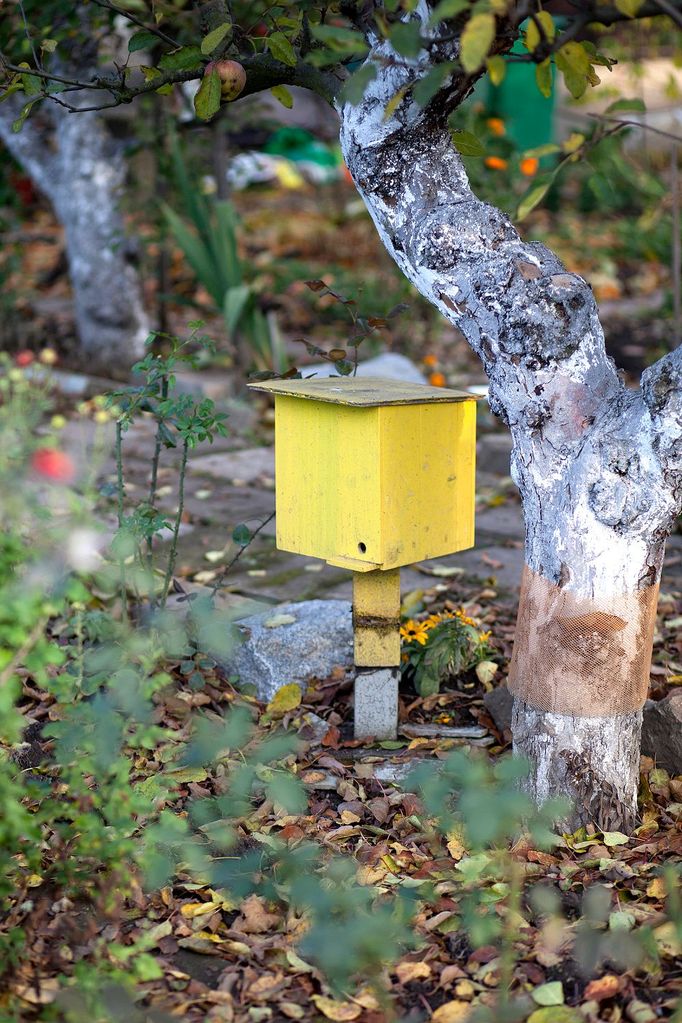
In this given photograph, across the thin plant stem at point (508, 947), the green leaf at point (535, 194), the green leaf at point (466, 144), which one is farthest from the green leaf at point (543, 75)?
the thin plant stem at point (508, 947)

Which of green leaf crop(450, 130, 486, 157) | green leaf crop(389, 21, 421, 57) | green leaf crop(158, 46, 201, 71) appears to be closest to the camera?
green leaf crop(389, 21, 421, 57)

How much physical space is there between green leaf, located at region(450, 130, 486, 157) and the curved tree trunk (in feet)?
0.38

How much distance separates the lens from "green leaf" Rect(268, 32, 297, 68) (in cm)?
255

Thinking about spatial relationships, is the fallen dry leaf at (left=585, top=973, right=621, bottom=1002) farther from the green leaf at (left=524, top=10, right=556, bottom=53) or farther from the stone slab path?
the stone slab path

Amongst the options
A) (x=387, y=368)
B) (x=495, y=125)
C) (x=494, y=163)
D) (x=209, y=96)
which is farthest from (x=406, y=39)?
(x=495, y=125)

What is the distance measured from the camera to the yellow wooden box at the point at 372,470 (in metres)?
2.83

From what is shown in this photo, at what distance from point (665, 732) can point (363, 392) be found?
3.77 feet

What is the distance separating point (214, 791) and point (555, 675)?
95 cm

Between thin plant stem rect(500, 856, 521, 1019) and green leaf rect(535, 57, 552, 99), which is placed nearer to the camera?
thin plant stem rect(500, 856, 521, 1019)

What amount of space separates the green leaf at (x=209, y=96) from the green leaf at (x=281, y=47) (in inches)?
5.5

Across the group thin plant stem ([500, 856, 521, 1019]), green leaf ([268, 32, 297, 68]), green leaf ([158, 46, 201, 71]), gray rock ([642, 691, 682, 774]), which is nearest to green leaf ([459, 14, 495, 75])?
green leaf ([268, 32, 297, 68])

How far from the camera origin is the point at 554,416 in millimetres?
2510

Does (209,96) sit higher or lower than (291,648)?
higher

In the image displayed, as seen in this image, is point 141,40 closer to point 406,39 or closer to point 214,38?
point 214,38
